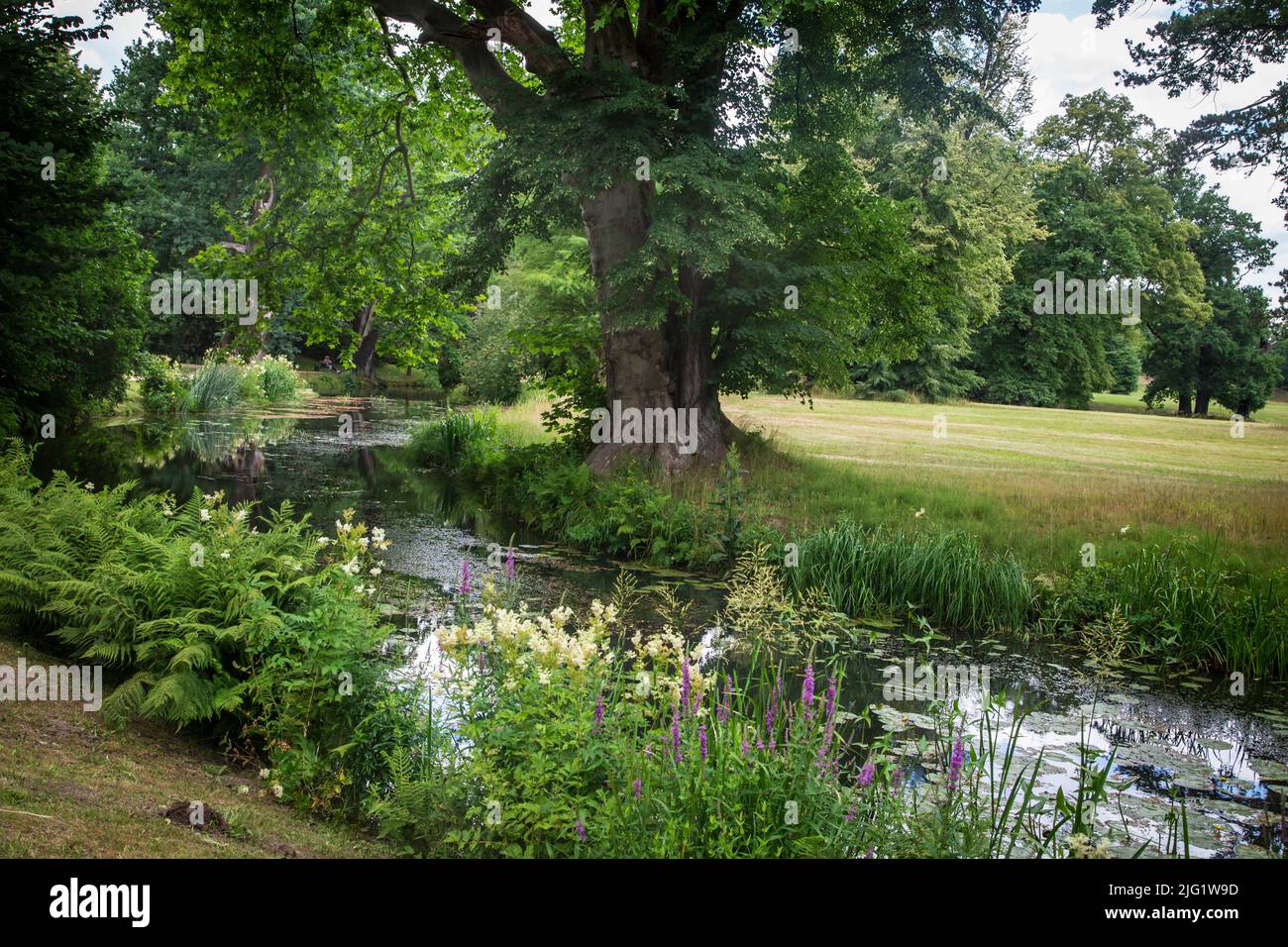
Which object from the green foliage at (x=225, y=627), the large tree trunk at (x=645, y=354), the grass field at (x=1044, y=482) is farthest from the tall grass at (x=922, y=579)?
the green foliage at (x=225, y=627)

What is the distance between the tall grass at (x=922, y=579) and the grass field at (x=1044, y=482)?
106 cm

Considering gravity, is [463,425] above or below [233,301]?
below

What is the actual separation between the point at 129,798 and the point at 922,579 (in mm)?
8620

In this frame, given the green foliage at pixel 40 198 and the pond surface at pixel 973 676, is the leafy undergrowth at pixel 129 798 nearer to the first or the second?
the pond surface at pixel 973 676

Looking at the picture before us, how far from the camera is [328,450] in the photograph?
23.8m

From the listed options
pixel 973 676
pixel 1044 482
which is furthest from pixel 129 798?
pixel 1044 482

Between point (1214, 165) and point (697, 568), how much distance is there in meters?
11.2

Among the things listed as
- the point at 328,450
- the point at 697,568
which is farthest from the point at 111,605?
the point at 328,450

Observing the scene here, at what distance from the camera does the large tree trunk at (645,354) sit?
49.8 ft

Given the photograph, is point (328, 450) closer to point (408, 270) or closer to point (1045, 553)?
point (408, 270)

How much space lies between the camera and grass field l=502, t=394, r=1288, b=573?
12.5m

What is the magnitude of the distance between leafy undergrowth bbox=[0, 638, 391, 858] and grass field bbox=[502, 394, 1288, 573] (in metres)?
9.24

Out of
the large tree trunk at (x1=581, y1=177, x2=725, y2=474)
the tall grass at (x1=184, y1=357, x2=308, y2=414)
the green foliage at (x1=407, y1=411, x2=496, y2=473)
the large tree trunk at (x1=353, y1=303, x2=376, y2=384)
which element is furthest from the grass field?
the large tree trunk at (x1=353, y1=303, x2=376, y2=384)
